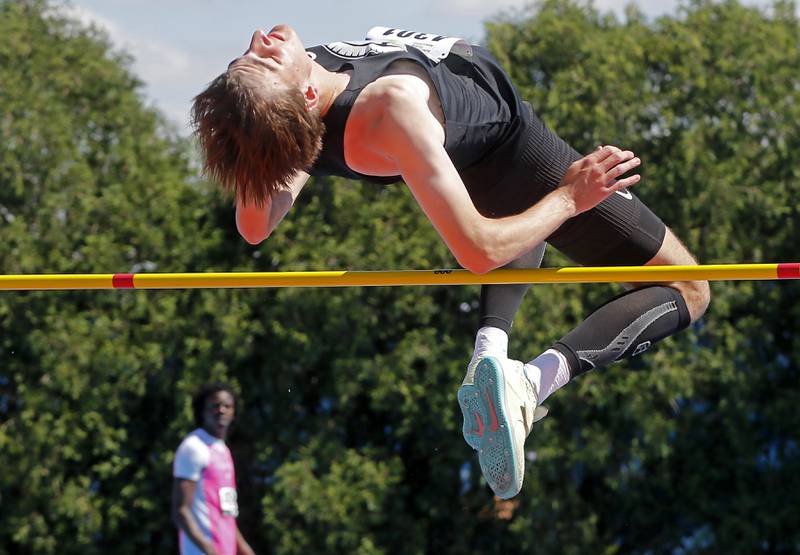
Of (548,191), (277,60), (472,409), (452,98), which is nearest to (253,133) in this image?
(277,60)

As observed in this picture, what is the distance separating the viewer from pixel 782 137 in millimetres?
6348

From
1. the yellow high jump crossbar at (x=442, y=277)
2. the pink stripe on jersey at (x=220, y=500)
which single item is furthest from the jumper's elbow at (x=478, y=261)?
the pink stripe on jersey at (x=220, y=500)

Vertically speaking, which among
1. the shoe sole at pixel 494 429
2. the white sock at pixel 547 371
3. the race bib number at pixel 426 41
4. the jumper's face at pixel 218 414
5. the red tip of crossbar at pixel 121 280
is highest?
the race bib number at pixel 426 41

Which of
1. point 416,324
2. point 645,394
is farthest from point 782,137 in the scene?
point 416,324

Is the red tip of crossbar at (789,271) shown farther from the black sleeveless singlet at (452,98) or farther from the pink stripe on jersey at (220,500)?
the pink stripe on jersey at (220,500)

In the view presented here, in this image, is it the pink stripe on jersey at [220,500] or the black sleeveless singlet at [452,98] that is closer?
the black sleeveless singlet at [452,98]

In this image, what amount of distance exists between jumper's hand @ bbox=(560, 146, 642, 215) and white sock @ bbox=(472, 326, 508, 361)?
1.56 ft

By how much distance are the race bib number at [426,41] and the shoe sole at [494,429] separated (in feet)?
2.51

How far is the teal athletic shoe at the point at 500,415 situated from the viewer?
11.0 feet

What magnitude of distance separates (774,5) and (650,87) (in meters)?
0.74

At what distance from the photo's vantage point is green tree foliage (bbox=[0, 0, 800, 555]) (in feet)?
20.8

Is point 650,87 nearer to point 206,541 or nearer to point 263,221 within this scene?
point 206,541

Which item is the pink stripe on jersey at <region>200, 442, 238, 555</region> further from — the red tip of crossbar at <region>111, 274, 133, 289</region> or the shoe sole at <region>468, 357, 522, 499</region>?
the shoe sole at <region>468, 357, 522, 499</region>

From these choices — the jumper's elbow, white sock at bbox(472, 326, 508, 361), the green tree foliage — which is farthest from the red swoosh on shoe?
the green tree foliage
